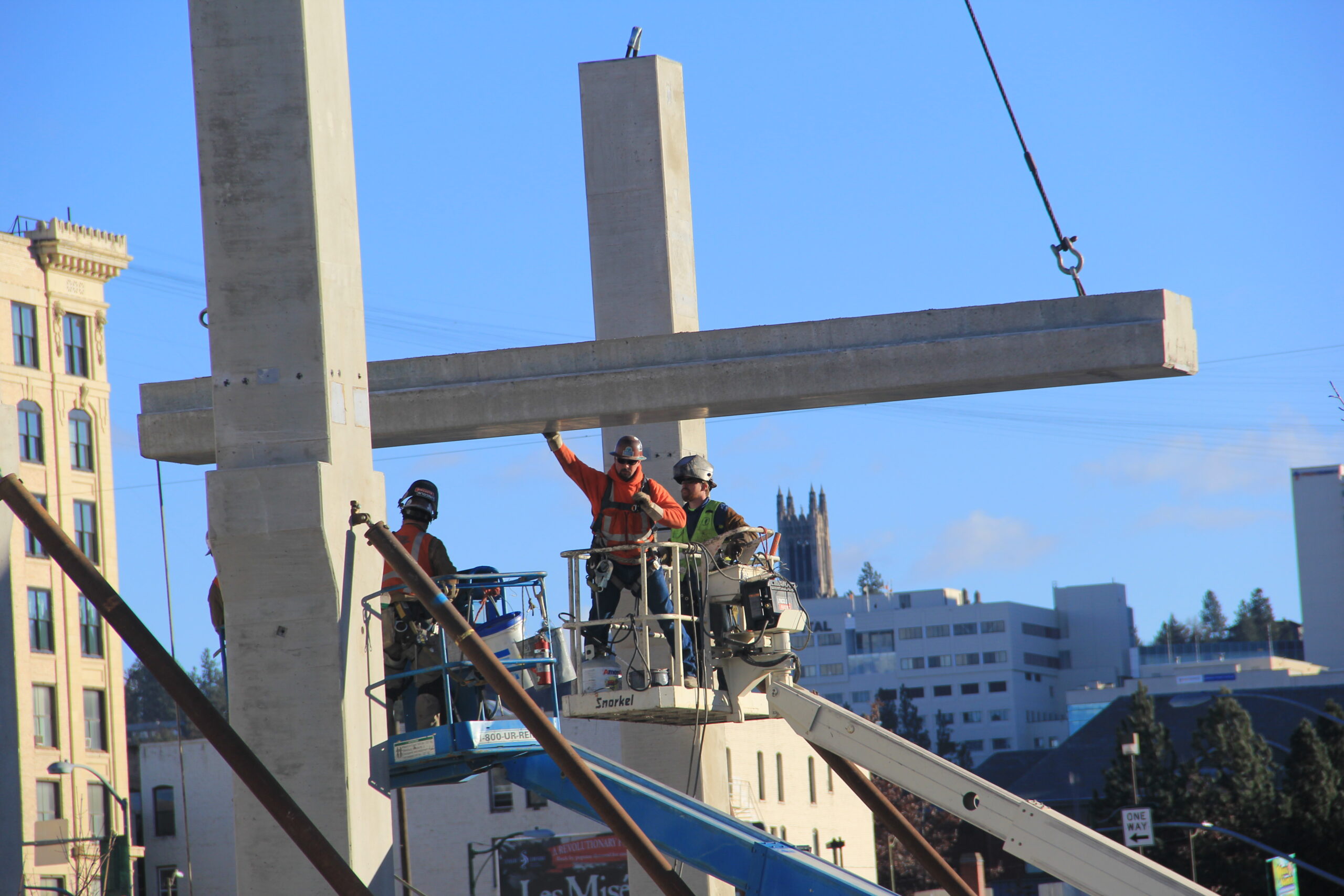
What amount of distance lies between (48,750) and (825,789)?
33.0 m

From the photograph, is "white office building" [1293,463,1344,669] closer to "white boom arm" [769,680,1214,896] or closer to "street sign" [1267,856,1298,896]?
"street sign" [1267,856,1298,896]

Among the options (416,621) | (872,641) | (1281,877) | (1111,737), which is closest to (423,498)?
(416,621)

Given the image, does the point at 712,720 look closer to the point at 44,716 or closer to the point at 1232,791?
the point at 44,716

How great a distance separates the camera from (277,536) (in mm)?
10344

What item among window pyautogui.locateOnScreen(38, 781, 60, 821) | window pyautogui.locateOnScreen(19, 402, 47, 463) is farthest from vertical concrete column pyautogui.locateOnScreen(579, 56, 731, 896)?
window pyautogui.locateOnScreen(19, 402, 47, 463)

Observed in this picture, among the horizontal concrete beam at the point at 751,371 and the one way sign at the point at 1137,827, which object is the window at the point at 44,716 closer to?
the one way sign at the point at 1137,827

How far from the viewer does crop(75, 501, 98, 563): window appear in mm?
62750

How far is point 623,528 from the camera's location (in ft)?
44.5

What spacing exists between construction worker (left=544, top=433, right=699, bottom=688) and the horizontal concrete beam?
2149 mm

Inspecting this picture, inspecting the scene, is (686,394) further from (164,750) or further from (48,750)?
(164,750)

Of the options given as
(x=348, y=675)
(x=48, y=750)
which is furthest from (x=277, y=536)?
(x=48, y=750)

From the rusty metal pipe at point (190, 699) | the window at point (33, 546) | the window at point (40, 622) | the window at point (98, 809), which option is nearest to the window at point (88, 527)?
the window at point (33, 546)

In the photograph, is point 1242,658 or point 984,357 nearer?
point 984,357

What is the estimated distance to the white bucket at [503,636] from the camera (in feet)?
37.4
